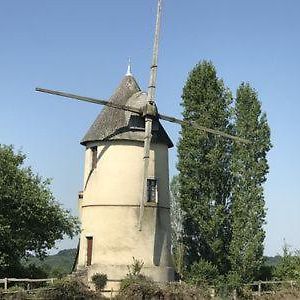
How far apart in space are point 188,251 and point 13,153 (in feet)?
38.6

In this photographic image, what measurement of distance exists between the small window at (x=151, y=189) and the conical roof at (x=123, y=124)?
208cm

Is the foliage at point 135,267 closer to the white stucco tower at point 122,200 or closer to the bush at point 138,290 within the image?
the white stucco tower at point 122,200

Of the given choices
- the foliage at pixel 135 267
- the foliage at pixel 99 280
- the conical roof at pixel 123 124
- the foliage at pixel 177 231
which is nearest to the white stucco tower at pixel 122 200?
the conical roof at pixel 123 124

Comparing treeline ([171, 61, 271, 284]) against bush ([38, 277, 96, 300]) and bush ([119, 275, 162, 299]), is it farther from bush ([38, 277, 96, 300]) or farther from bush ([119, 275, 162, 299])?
bush ([38, 277, 96, 300])

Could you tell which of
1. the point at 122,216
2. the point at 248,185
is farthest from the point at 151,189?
the point at 248,185

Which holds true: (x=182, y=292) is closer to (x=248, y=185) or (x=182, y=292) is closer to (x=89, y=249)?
(x=89, y=249)

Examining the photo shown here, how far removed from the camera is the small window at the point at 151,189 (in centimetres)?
3058

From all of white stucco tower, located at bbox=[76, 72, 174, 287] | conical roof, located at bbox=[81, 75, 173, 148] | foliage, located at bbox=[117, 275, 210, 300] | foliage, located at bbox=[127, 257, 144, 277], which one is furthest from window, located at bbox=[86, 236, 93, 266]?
conical roof, located at bbox=[81, 75, 173, 148]

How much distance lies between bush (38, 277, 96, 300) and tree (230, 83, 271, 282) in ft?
31.8

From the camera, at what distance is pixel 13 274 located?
29.3 metres

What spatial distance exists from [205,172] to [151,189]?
5014 mm

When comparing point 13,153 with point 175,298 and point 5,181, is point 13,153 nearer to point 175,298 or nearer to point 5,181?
point 5,181

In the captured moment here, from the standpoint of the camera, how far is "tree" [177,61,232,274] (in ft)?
111

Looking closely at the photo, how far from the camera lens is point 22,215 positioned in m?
27.3
